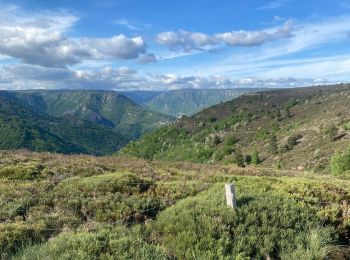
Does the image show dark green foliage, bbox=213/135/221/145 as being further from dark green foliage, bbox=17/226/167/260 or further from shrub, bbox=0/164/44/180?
dark green foliage, bbox=17/226/167/260

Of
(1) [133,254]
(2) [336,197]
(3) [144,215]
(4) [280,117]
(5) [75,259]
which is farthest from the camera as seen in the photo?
(4) [280,117]

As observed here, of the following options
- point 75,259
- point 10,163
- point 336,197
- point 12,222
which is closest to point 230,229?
point 75,259

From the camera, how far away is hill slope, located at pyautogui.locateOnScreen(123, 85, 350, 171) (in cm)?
6762

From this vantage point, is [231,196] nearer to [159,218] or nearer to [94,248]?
[159,218]

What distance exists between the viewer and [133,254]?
350 inches

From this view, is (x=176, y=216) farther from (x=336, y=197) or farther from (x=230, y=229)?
(x=336, y=197)

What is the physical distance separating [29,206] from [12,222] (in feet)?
4.80

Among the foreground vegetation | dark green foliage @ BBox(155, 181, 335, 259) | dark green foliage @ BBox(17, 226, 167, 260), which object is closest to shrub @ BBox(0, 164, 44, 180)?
the foreground vegetation

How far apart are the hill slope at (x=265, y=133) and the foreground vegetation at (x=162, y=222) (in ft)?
132

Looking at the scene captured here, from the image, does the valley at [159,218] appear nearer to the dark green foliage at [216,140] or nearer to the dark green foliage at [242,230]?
the dark green foliage at [242,230]

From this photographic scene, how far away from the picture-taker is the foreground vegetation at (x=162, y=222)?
9.30 m

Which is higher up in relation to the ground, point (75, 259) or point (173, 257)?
point (75, 259)

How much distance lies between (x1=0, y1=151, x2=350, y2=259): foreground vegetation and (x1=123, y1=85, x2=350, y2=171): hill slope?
132 feet

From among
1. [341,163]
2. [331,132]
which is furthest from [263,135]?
[341,163]
